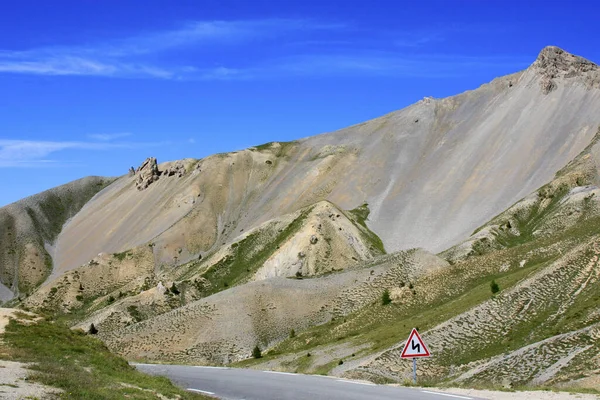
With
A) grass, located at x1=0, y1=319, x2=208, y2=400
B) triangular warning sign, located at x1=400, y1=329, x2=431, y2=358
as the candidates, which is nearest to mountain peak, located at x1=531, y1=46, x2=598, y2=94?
triangular warning sign, located at x1=400, y1=329, x2=431, y2=358

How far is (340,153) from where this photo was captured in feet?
578

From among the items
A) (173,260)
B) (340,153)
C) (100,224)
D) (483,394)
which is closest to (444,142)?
(340,153)

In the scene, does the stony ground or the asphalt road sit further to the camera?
the asphalt road

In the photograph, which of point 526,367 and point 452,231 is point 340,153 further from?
point 526,367

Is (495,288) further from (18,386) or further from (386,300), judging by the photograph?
(18,386)

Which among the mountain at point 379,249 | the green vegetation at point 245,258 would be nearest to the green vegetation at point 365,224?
the mountain at point 379,249

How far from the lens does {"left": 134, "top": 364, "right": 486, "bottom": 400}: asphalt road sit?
24.8 metres

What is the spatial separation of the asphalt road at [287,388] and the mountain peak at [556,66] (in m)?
141

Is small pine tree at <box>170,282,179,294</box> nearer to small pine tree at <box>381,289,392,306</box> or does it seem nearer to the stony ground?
small pine tree at <box>381,289,392,306</box>

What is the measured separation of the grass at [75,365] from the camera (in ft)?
74.3

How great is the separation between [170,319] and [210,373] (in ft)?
136

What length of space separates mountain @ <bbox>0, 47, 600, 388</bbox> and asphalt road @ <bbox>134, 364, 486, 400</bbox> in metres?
7.55

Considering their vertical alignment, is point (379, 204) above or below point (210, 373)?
above

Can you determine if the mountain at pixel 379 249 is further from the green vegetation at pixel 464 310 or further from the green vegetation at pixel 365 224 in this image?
the green vegetation at pixel 365 224
